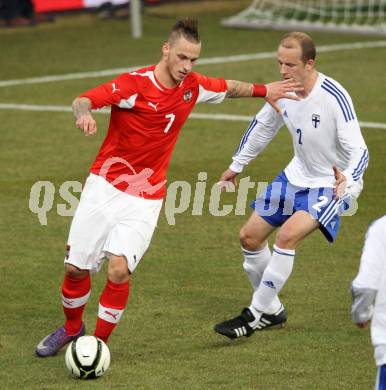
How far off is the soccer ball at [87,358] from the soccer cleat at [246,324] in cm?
109

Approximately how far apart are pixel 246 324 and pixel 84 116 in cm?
223

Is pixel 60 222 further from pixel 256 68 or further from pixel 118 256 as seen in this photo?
pixel 256 68

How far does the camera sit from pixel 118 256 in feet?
27.6

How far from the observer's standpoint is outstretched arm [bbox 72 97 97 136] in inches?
310

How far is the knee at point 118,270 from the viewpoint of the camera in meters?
8.41

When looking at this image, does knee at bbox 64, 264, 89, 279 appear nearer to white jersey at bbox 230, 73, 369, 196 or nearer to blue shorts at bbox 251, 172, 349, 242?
blue shorts at bbox 251, 172, 349, 242

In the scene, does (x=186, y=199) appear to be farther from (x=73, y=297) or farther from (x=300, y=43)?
(x=73, y=297)

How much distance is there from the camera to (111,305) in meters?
8.53

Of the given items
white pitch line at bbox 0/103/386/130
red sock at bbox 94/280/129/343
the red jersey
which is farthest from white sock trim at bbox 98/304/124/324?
white pitch line at bbox 0/103/386/130

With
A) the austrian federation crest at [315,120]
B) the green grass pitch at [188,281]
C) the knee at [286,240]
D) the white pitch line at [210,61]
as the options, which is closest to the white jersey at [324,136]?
the austrian federation crest at [315,120]

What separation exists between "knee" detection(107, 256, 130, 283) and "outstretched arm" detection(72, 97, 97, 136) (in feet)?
3.16

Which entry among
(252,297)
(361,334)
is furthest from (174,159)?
(361,334)

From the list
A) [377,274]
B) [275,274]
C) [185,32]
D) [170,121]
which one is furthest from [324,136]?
[377,274]

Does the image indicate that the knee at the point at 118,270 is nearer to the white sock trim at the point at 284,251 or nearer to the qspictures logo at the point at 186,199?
the white sock trim at the point at 284,251
